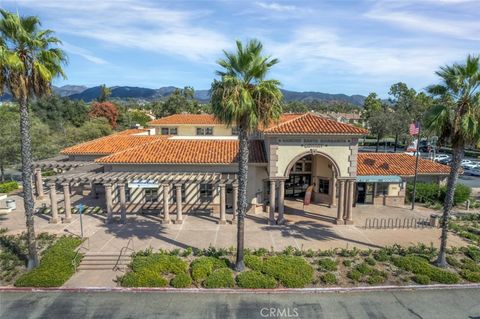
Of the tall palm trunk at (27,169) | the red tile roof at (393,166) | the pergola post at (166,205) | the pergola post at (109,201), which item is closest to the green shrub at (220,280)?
the pergola post at (166,205)

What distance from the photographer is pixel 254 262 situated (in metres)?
16.4

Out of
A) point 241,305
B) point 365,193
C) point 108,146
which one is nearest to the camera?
point 241,305

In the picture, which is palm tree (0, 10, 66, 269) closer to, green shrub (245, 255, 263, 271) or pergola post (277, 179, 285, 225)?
green shrub (245, 255, 263, 271)

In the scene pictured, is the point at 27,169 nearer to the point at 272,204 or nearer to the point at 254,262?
the point at 254,262

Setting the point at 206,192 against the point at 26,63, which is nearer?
the point at 26,63

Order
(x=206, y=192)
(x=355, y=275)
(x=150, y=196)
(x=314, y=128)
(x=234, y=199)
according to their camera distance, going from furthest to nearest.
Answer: (x=206, y=192)
(x=150, y=196)
(x=234, y=199)
(x=314, y=128)
(x=355, y=275)

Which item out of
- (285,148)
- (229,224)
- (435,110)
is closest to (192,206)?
(229,224)

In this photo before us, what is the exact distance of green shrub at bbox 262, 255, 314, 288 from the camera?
14.9 metres

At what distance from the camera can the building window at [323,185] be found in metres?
27.3

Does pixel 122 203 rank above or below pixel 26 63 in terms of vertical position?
below

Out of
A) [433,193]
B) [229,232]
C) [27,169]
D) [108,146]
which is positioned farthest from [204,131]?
[27,169]

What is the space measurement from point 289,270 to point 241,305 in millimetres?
3283

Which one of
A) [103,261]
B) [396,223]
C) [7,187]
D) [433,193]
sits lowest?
[103,261]

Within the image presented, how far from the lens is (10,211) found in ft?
83.7
